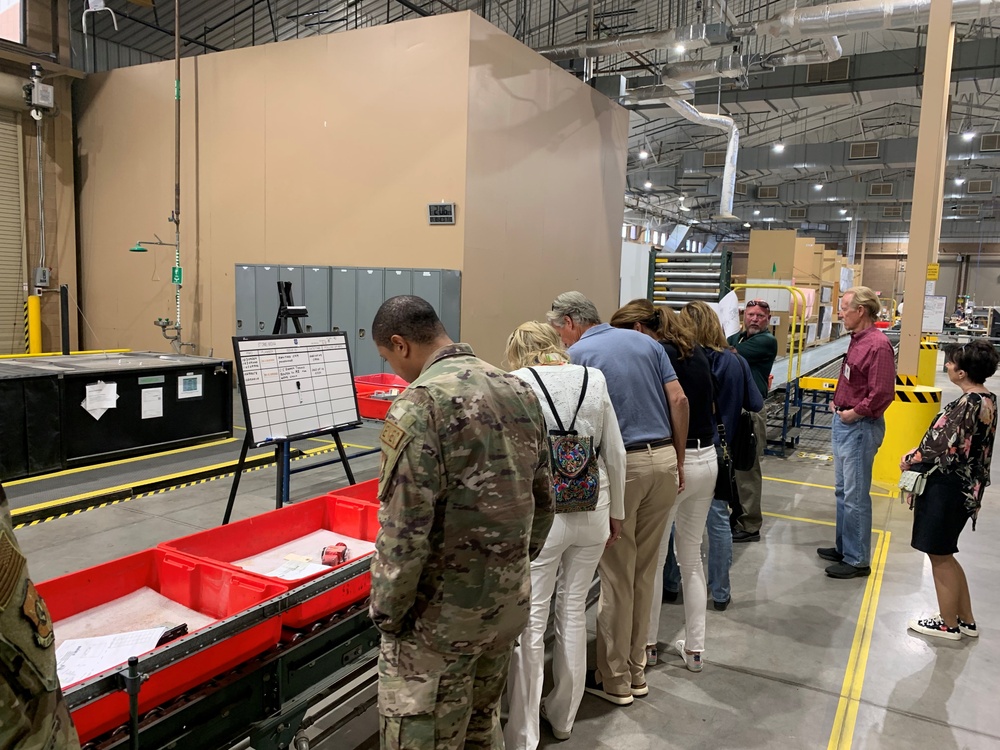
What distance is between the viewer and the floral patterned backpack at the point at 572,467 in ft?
8.46

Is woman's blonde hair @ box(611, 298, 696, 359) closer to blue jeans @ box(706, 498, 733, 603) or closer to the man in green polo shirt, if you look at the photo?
blue jeans @ box(706, 498, 733, 603)

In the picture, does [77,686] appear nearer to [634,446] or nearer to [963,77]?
[634,446]

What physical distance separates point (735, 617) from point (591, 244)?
760cm

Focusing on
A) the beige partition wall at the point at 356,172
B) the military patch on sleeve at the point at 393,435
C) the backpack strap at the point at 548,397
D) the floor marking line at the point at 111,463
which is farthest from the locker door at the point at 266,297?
the military patch on sleeve at the point at 393,435

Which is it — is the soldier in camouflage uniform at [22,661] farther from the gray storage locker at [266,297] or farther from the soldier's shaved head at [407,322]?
the gray storage locker at [266,297]

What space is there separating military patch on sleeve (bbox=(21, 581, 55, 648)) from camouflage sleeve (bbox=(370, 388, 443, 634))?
2.44ft

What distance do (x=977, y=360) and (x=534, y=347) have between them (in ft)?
8.17

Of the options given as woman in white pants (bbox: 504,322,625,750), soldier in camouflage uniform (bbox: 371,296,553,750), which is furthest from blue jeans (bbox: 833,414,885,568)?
soldier in camouflage uniform (bbox: 371,296,553,750)

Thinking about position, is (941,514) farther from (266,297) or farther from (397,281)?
(266,297)

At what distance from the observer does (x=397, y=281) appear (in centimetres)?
849

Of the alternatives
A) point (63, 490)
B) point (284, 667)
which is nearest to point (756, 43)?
point (63, 490)

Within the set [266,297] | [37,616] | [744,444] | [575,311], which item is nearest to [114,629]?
[37,616]

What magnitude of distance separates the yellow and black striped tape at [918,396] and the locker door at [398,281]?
17.4 feet

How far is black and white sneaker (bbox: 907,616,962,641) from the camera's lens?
12.7 ft
